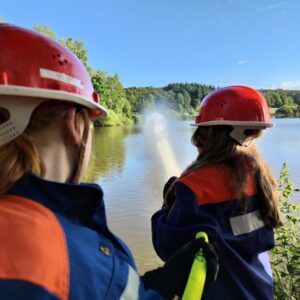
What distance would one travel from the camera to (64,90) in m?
1.28

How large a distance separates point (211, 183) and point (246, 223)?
0.36 metres

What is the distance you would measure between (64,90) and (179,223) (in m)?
1.07

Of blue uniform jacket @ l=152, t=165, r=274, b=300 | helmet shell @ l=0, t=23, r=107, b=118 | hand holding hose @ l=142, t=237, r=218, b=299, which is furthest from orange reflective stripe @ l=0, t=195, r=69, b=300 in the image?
blue uniform jacket @ l=152, t=165, r=274, b=300

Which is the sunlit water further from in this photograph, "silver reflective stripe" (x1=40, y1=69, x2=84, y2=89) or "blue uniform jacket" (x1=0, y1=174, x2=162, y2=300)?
"blue uniform jacket" (x1=0, y1=174, x2=162, y2=300)

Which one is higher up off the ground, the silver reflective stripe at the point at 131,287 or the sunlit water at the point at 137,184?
the silver reflective stripe at the point at 131,287

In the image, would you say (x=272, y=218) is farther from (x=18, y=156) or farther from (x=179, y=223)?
(x=18, y=156)

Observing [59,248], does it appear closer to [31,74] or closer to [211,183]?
[31,74]

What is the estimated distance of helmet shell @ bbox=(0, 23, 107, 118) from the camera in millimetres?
1180

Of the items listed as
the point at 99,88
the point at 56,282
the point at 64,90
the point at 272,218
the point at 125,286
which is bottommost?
the point at 272,218

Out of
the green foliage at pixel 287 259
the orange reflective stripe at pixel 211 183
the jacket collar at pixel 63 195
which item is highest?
the jacket collar at pixel 63 195

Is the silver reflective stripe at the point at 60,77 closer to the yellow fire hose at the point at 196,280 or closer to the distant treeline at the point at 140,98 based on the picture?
the yellow fire hose at the point at 196,280

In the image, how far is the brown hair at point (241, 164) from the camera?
214 centimetres

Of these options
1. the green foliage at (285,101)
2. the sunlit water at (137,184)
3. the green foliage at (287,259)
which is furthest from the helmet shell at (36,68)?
the green foliage at (285,101)

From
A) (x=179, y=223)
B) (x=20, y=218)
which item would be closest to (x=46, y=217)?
(x=20, y=218)
